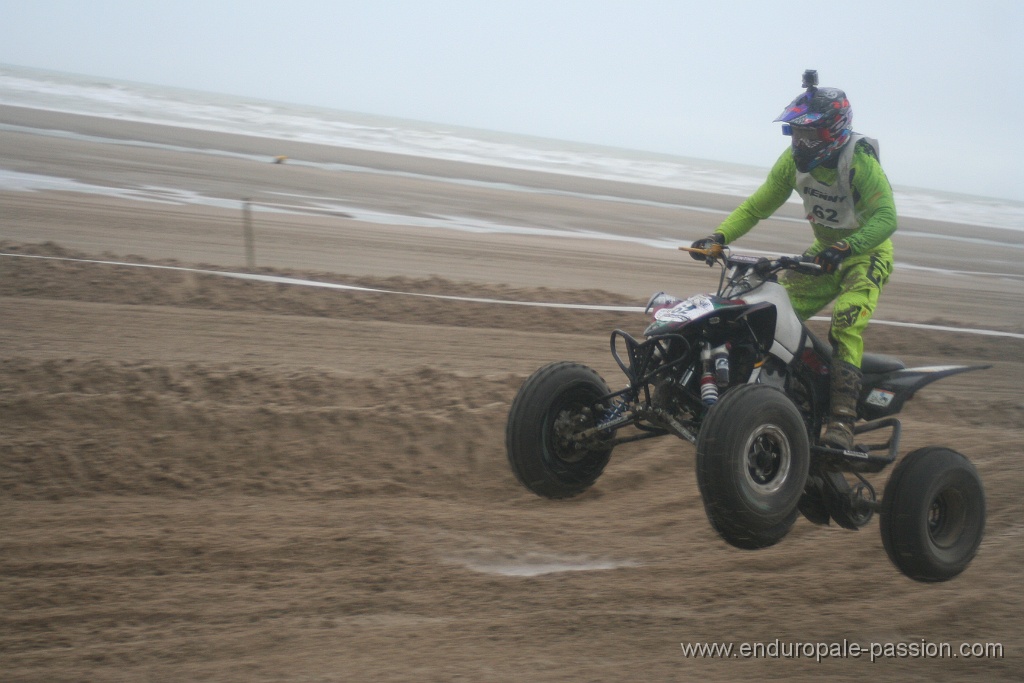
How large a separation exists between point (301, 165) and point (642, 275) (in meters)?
16.8

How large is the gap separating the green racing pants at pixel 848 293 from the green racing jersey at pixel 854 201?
0.15 m

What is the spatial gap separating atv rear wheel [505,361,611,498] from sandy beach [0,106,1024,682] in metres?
0.60

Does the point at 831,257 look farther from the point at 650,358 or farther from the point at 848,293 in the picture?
the point at 650,358

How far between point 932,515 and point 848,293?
143 centimetres

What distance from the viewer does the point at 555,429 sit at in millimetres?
4906

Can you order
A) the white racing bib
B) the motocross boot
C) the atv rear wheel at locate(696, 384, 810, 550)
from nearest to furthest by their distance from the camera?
1. the atv rear wheel at locate(696, 384, 810, 550)
2. the motocross boot
3. the white racing bib

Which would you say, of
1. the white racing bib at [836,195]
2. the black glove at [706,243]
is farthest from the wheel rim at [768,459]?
the white racing bib at [836,195]

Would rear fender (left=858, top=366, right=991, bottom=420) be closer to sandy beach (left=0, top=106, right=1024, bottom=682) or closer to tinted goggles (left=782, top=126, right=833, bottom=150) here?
sandy beach (left=0, top=106, right=1024, bottom=682)

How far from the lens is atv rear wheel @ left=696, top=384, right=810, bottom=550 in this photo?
397 cm

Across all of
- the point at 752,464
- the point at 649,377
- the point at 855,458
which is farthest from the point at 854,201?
the point at 752,464

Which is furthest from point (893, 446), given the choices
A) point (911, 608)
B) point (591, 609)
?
point (591, 609)

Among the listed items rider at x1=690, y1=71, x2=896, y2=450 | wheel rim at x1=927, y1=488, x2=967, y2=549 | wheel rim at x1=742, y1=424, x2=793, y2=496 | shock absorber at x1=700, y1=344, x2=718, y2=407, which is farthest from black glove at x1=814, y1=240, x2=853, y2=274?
wheel rim at x1=927, y1=488, x2=967, y2=549

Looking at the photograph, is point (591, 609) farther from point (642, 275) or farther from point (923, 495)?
point (642, 275)

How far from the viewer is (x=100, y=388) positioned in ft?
22.7
